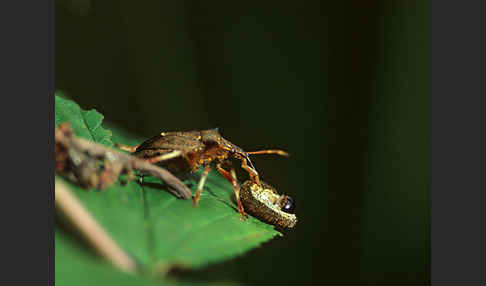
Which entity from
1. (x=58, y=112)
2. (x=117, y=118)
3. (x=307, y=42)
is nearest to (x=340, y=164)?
(x=307, y=42)

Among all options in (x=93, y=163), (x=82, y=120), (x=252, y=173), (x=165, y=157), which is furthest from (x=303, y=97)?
(x=93, y=163)

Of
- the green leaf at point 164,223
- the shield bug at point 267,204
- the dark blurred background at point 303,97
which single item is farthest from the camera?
the dark blurred background at point 303,97

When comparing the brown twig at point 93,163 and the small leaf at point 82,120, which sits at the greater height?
the small leaf at point 82,120

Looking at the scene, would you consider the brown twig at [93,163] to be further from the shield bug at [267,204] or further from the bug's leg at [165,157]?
the shield bug at [267,204]

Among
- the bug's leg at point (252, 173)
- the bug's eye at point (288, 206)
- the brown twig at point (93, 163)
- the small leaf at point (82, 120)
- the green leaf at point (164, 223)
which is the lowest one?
the bug's eye at point (288, 206)

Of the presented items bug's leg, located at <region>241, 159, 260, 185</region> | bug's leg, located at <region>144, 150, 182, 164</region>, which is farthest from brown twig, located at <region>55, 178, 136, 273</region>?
bug's leg, located at <region>241, 159, 260, 185</region>

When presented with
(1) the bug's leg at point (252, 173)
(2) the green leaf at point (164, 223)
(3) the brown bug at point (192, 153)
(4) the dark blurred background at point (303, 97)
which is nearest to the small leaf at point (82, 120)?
(2) the green leaf at point (164, 223)

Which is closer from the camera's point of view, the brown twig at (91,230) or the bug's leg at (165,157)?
the brown twig at (91,230)
